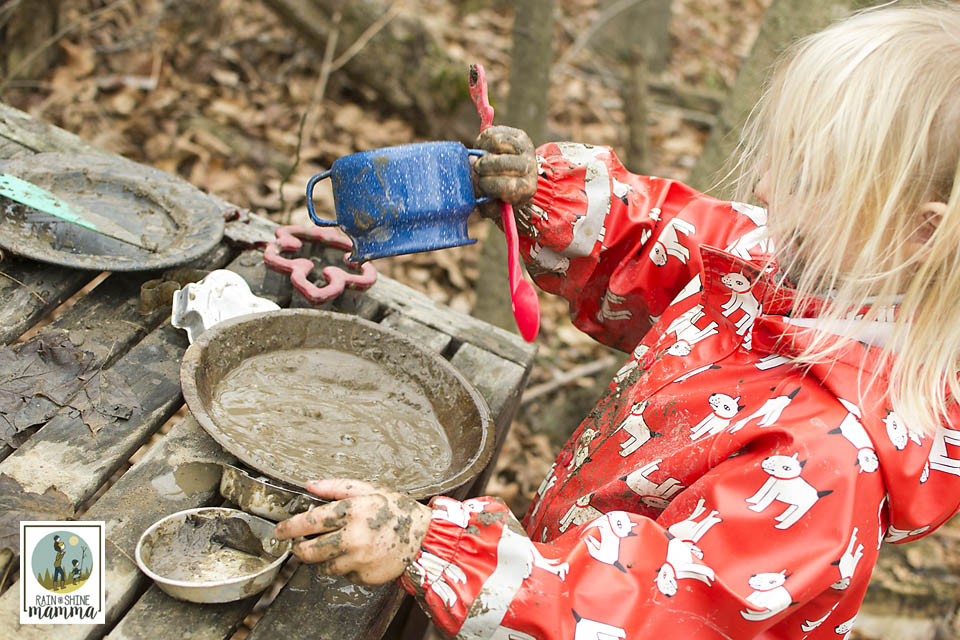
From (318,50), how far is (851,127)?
133 inches

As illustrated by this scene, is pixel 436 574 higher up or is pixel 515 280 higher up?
pixel 515 280

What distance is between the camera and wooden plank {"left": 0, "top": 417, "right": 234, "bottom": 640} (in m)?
1.10

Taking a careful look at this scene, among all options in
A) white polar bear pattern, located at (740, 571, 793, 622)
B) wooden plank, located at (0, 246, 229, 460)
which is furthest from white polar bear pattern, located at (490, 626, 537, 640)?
wooden plank, located at (0, 246, 229, 460)

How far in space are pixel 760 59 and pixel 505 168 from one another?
137 cm

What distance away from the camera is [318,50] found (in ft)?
13.3

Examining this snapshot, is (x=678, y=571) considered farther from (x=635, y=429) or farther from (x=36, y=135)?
(x=36, y=135)

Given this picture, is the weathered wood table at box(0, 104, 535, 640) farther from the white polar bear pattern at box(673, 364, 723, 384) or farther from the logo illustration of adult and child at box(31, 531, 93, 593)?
the white polar bear pattern at box(673, 364, 723, 384)

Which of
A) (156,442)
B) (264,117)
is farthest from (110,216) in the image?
(264,117)

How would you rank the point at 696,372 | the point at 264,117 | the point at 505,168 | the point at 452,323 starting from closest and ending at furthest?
the point at 696,372 → the point at 505,168 → the point at 452,323 → the point at 264,117

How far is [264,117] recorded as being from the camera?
3840 millimetres

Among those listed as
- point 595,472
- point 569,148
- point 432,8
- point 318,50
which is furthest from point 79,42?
point 595,472

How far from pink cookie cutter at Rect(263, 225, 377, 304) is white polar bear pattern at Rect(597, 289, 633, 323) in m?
0.53

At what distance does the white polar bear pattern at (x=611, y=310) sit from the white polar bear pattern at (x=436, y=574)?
31.8 inches

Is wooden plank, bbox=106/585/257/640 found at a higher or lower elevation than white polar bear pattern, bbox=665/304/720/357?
lower
